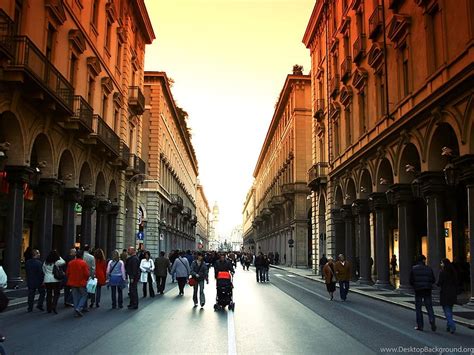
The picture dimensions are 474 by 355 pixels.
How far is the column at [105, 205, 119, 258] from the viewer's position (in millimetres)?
31652

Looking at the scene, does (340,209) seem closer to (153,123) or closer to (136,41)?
(136,41)

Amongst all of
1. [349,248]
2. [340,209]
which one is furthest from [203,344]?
[340,209]

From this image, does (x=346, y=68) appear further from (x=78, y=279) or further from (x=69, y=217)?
(x=78, y=279)

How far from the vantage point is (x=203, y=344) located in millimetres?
9672

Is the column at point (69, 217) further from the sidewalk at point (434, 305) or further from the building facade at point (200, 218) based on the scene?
the building facade at point (200, 218)

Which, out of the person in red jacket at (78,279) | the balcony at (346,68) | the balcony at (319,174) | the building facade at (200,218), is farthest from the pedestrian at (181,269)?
the building facade at (200,218)

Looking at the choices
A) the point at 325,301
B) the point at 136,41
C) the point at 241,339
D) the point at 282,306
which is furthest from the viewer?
the point at 136,41

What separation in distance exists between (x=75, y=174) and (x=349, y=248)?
52.2 feet

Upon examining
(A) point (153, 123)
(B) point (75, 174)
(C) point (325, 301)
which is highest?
(A) point (153, 123)

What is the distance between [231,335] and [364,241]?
18.3 metres

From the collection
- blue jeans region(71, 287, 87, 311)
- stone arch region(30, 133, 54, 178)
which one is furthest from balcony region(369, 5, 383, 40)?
blue jeans region(71, 287, 87, 311)

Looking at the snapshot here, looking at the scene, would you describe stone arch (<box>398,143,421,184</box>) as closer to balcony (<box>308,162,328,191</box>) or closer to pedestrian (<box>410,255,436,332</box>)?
pedestrian (<box>410,255,436,332</box>)

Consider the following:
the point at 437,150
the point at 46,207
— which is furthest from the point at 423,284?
the point at 46,207

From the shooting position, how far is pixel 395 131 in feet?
73.8
